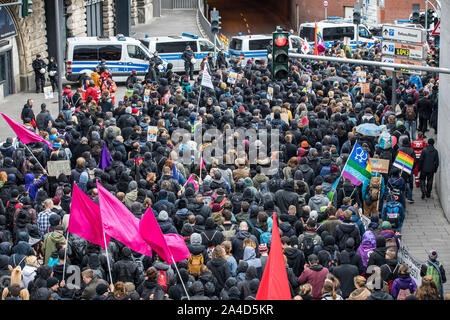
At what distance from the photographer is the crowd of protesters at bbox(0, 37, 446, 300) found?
11852 mm

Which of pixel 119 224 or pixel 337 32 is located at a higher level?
pixel 337 32

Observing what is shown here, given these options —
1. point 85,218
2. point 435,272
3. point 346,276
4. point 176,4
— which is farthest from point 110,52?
point 176,4

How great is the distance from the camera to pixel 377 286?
11219 millimetres

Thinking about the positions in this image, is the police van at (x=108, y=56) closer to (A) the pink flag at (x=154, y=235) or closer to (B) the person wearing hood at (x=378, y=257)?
(B) the person wearing hood at (x=378, y=257)

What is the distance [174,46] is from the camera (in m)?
36.7

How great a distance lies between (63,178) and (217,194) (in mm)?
3278

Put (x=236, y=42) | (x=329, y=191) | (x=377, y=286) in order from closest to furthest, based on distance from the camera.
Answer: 1. (x=377, y=286)
2. (x=329, y=191)
3. (x=236, y=42)

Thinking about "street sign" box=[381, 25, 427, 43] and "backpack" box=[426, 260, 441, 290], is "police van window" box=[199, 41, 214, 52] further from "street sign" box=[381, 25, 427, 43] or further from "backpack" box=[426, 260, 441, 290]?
"backpack" box=[426, 260, 441, 290]

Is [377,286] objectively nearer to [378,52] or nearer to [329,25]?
[378,52]

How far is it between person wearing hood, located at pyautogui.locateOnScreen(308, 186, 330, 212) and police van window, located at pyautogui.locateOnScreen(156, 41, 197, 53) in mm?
22280

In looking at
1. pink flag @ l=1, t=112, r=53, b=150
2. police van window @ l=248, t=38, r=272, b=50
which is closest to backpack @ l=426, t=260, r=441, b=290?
pink flag @ l=1, t=112, r=53, b=150

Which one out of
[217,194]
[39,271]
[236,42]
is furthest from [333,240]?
[236,42]

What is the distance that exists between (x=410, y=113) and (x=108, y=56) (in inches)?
611

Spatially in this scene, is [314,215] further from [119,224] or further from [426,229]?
[426,229]
